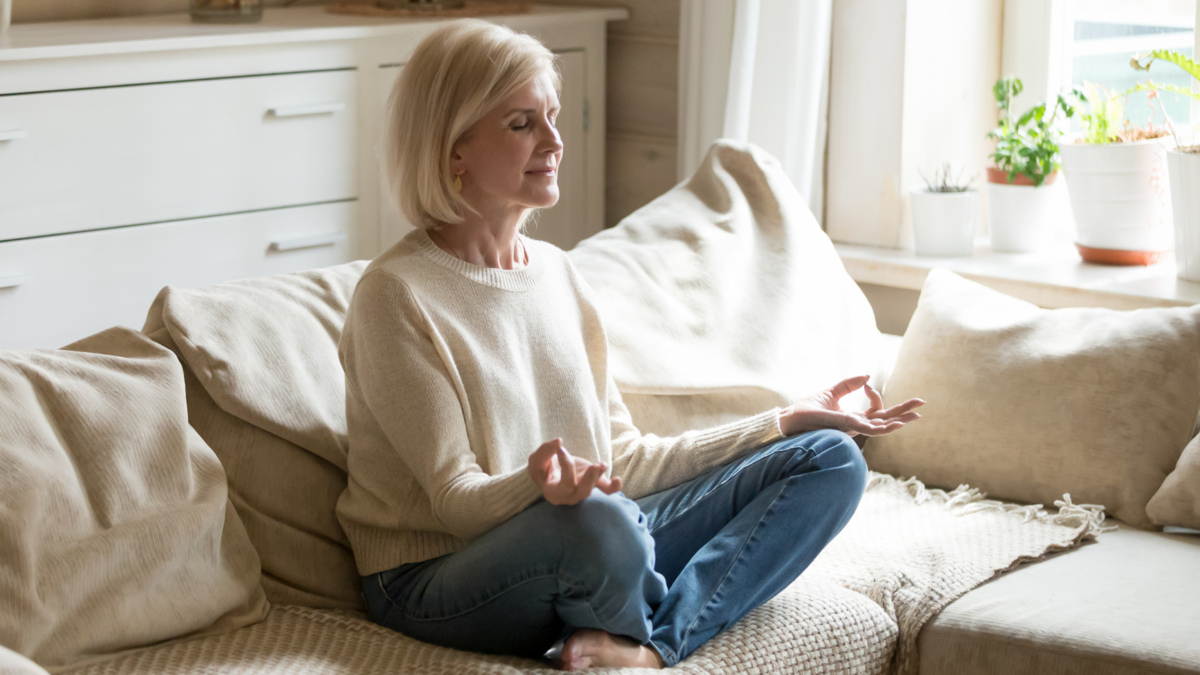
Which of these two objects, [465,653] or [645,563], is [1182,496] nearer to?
[645,563]

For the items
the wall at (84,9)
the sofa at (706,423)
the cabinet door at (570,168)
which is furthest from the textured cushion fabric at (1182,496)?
the wall at (84,9)

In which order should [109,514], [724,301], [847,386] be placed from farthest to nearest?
[724,301], [847,386], [109,514]

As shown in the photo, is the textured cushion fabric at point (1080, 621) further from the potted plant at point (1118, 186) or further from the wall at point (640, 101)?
the wall at point (640, 101)

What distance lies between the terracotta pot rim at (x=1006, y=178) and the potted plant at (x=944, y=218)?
71mm

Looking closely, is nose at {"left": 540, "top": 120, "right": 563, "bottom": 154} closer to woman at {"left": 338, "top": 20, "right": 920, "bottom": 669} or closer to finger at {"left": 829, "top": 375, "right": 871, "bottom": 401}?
woman at {"left": 338, "top": 20, "right": 920, "bottom": 669}

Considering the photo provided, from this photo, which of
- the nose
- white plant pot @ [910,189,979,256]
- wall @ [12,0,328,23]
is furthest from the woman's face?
wall @ [12,0,328,23]

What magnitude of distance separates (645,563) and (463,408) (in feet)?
0.87

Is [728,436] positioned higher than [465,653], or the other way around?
[728,436]

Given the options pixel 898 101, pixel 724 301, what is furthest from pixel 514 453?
pixel 898 101

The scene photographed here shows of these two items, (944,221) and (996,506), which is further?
(944,221)

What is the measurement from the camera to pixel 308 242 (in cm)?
248

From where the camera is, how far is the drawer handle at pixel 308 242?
96.3 inches

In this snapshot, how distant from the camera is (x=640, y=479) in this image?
5.27 feet

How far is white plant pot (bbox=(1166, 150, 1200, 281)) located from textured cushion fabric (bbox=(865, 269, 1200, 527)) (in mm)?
407
